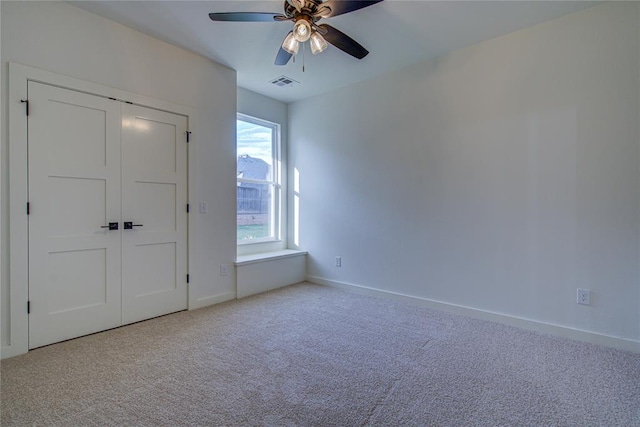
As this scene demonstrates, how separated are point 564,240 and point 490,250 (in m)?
0.59

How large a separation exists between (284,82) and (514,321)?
145 inches

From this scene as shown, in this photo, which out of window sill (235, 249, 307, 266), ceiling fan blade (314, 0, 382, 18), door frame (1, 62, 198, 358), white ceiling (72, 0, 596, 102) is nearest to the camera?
ceiling fan blade (314, 0, 382, 18)

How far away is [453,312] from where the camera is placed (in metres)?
3.27

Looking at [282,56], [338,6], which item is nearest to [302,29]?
[338,6]

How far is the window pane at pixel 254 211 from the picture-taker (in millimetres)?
4332

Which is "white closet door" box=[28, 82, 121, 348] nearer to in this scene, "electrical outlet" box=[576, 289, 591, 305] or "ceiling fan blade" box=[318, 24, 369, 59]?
"ceiling fan blade" box=[318, 24, 369, 59]

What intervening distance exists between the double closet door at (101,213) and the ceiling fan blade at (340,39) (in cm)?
179

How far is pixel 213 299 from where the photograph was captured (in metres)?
3.53

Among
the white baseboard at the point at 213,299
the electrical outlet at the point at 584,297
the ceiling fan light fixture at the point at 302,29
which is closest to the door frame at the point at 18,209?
the white baseboard at the point at 213,299

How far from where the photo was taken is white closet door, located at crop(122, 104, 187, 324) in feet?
9.49

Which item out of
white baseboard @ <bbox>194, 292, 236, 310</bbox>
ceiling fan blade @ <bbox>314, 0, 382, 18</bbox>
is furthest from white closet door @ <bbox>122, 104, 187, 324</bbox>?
ceiling fan blade @ <bbox>314, 0, 382, 18</bbox>

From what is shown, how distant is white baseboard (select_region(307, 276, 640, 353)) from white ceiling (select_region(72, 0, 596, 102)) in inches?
104

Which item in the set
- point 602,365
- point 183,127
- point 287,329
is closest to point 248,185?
point 183,127

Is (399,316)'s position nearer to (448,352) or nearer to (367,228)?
(448,352)
